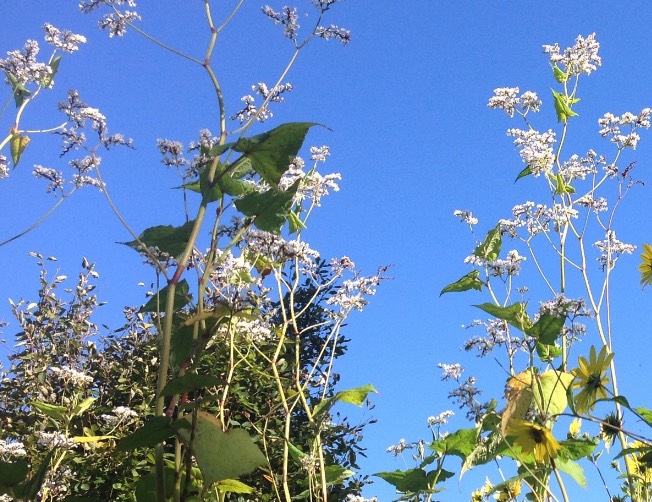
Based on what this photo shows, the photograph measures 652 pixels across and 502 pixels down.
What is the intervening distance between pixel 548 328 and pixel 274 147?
43.4 inches

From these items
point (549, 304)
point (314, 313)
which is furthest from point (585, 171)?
point (314, 313)

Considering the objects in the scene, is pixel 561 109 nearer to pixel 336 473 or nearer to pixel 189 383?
pixel 336 473

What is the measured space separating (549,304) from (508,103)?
165cm

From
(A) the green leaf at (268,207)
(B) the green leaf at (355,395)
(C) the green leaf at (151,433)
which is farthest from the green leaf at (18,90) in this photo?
(C) the green leaf at (151,433)

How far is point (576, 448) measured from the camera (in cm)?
209

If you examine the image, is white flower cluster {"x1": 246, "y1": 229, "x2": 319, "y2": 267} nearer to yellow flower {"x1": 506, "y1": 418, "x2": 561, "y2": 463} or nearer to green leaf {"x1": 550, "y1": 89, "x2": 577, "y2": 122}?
yellow flower {"x1": 506, "y1": 418, "x2": 561, "y2": 463}

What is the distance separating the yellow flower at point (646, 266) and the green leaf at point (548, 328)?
0.73 metres

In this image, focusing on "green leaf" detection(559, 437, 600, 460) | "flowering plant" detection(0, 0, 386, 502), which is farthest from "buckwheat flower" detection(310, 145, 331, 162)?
"green leaf" detection(559, 437, 600, 460)

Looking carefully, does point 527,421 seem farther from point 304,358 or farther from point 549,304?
point 304,358

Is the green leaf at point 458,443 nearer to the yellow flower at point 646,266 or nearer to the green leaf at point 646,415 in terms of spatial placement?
the green leaf at point 646,415

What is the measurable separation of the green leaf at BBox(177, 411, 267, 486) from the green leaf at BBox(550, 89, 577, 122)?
2.44 metres

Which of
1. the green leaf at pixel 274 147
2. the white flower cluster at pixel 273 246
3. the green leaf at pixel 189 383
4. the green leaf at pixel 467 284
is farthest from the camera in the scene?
the green leaf at pixel 467 284

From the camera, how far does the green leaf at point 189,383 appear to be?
3.11ft

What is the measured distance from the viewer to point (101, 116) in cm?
170
